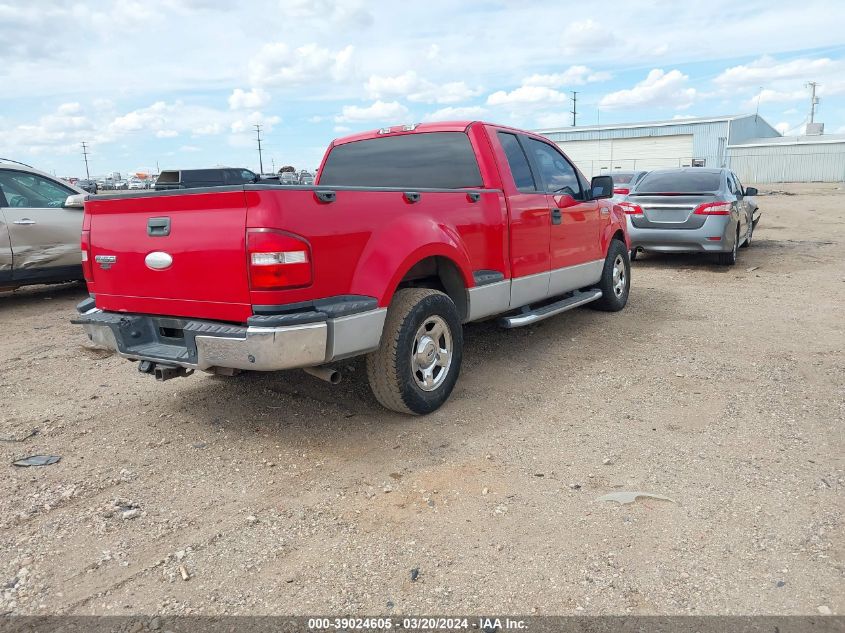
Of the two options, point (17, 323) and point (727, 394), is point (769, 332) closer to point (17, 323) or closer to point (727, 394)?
point (727, 394)

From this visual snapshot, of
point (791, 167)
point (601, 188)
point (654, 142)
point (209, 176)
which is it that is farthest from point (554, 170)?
point (654, 142)

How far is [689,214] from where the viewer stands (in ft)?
32.0

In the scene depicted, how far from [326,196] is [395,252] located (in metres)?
0.59

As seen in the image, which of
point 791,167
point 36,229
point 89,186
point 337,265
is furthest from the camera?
point 791,167

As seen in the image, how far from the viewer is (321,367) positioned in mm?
3648

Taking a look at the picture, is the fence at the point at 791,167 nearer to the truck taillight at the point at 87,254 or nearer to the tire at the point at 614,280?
the tire at the point at 614,280

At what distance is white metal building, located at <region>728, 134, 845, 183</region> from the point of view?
46.7 m

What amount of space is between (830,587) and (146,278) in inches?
142

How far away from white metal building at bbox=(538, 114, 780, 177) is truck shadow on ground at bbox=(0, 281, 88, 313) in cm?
4864

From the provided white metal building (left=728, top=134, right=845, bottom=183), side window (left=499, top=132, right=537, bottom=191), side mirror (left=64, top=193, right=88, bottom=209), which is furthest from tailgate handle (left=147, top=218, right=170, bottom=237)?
white metal building (left=728, top=134, right=845, bottom=183)

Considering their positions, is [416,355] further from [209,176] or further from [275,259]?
[209,176]

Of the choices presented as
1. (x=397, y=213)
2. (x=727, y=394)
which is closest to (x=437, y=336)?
(x=397, y=213)

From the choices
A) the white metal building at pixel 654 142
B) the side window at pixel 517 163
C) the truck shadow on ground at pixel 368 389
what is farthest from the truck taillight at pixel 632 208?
the white metal building at pixel 654 142

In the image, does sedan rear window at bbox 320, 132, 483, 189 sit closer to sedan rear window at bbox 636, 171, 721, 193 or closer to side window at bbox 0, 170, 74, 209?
side window at bbox 0, 170, 74, 209
